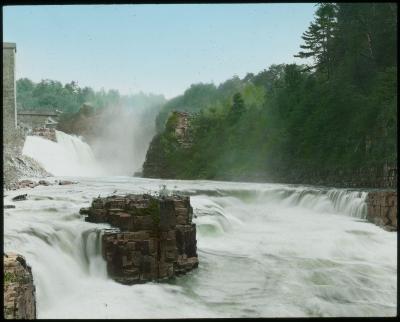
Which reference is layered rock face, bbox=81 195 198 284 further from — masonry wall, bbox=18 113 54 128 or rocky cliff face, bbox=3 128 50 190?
masonry wall, bbox=18 113 54 128

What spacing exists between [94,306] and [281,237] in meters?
6.68

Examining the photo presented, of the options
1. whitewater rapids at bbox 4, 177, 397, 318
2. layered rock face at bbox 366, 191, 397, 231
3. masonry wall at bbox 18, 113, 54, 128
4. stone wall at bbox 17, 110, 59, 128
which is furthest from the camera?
stone wall at bbox 17, 110, 59, 128

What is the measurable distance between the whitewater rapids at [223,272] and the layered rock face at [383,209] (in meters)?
0.45

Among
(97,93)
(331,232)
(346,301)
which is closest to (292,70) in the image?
(331,232)

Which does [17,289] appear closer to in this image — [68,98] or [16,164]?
[16,164]

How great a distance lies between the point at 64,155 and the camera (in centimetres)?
3434

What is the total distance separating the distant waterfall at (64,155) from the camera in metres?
30.0

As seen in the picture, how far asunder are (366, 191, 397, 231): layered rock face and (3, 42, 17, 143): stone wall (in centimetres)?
1271

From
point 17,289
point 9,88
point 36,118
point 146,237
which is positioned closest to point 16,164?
point 9,88

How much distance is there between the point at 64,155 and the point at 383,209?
24049mm

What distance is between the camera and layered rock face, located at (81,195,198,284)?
354 inches

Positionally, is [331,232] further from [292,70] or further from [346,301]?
[292,70]

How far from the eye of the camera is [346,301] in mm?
8555

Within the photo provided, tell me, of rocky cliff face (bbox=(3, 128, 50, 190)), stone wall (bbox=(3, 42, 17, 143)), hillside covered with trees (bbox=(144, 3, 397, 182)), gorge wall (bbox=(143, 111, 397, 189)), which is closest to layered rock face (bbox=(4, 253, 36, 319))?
rocky cliff face (bbox=(3, 128, 50, 190))
